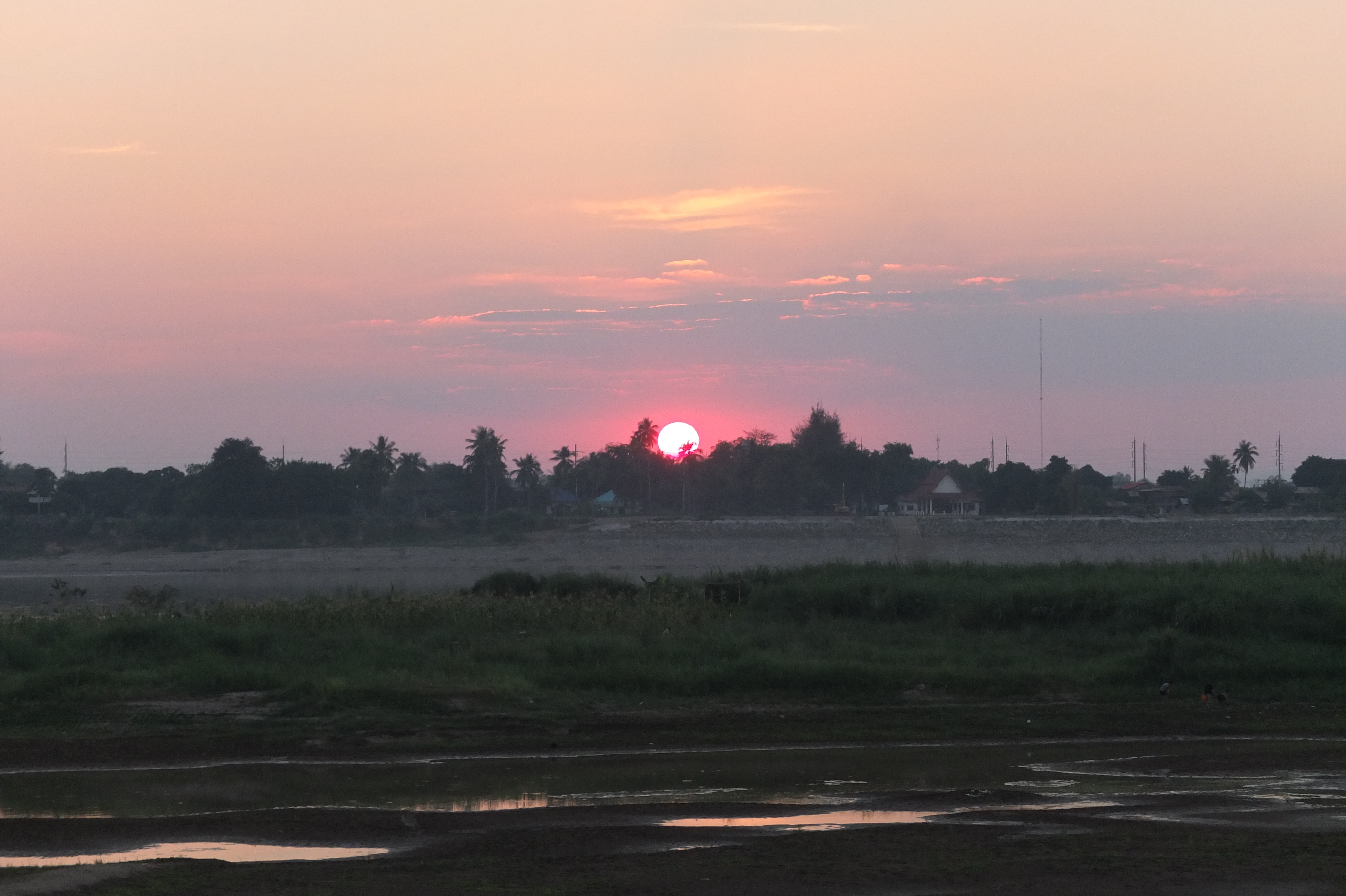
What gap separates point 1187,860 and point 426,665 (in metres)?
13.3

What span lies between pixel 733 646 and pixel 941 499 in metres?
89.2

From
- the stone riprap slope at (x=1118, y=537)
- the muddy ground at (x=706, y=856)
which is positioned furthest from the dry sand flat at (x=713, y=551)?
the muddy ground at (x=706, y=856)

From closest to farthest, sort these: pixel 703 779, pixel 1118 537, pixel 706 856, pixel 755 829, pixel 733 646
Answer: pixel 706 856
pixel 755 829
pixel 703 779
pixel 733 646
pixel 1118 537

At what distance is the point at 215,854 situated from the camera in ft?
33.7

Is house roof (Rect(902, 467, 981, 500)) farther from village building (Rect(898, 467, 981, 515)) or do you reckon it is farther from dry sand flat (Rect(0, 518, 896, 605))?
dry sand flat (Rect(0, 518, 896, 605))

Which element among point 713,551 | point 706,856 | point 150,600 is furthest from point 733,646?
point 713,551

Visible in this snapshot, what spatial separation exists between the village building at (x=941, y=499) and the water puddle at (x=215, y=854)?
307 feet

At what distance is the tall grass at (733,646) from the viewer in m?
18.6

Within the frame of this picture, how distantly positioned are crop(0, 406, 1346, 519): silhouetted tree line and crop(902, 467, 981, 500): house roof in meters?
1.81

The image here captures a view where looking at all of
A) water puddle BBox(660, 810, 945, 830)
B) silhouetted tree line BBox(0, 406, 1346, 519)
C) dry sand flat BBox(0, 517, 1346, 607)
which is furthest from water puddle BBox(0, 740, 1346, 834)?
silhouetted tree line BBox(0, 406, 1346, 519)

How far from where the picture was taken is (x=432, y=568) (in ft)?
242

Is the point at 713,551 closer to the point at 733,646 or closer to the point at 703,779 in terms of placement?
the point at 733,646

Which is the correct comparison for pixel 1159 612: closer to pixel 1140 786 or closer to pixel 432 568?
pixel 1140 786

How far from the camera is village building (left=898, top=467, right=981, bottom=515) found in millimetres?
105000
